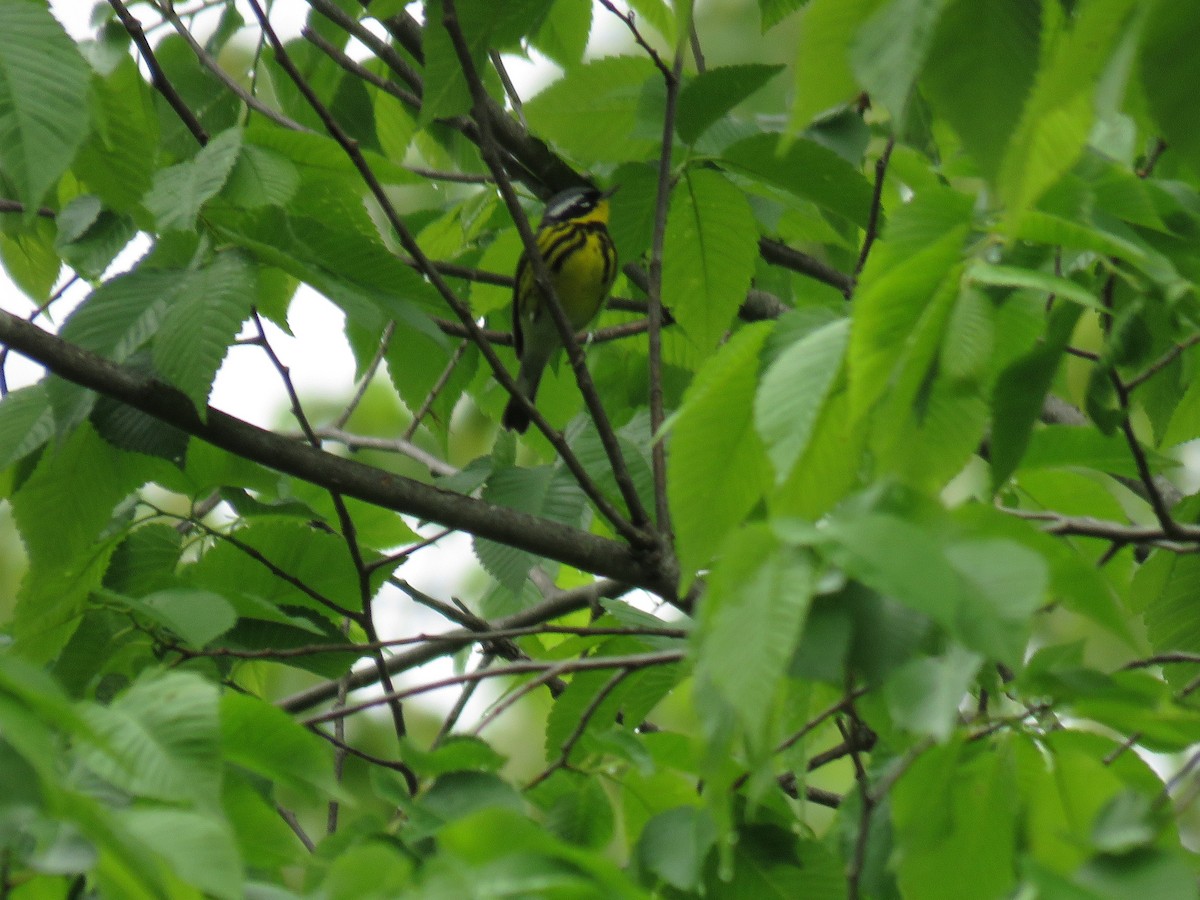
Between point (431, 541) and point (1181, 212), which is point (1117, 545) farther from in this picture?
point (431, 541)

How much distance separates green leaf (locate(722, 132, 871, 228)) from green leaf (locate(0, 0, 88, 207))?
1.16 m

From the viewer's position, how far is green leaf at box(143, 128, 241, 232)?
6.70ft

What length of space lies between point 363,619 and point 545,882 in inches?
55.5

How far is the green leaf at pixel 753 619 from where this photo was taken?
100cm

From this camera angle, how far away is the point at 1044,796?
1336 millimetres

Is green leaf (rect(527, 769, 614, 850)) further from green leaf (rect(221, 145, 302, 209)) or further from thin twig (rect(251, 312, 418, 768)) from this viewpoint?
green leaf (rect(221, 145, 302, 209))

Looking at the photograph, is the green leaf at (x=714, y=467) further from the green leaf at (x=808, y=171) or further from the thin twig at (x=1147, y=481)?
the green leaf at (x=808, y=171)

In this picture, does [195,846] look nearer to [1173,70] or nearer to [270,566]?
[1173,70]

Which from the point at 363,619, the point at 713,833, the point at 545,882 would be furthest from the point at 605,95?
the point at 545,882

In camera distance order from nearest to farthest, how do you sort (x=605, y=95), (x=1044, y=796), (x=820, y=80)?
(x=820, y=80)
(x=1044, y=796)
(x=605, y=95)

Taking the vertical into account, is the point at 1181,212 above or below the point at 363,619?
above

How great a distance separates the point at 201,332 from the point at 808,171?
110 centimetres

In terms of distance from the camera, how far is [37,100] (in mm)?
1663

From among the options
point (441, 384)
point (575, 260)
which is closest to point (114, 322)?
point (441, 384)
